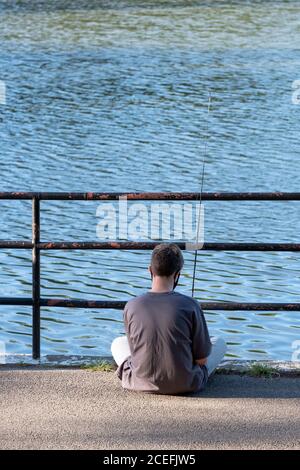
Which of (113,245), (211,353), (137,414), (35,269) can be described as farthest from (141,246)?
(137,414)

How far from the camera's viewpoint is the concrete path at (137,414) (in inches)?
246

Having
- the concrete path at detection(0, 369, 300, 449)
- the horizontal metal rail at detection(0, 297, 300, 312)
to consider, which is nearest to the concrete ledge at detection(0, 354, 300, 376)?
the concrete path at detection(0, 369, 300, 449)

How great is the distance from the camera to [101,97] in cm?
2348

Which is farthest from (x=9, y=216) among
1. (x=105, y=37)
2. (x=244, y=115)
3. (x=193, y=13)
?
(x=193, y=13)

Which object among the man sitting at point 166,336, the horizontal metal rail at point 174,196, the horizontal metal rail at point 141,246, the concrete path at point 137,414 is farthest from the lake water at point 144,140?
the man sitting at point 166,336

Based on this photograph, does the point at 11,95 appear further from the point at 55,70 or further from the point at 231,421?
the point at 231,421

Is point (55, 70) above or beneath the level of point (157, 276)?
beneath

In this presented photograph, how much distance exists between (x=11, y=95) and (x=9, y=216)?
8.82m

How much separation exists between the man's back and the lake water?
3786 millimetres

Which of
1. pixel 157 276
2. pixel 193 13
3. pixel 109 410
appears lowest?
pixel 193 13

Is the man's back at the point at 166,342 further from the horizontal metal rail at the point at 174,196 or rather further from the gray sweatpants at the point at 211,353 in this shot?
the horizontal metal rail at the point at 174,196

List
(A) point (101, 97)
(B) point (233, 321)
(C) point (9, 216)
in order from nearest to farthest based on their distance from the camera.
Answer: (B) point (233, 321), (C) point (9, 216), (A) point (101, 97)

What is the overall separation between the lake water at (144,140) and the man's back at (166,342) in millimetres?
3786
